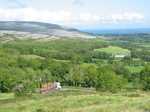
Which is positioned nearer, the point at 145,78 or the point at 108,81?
the point at 108,81

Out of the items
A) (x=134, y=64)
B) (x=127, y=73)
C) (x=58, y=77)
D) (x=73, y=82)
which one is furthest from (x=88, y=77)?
(x=134, y=64)

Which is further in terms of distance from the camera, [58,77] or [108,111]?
[58,77]

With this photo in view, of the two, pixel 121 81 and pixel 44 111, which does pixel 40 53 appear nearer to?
pixel 121 81

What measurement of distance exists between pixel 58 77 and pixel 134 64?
5328cm

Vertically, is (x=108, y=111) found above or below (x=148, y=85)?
above

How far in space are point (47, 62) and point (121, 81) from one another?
35.6 m

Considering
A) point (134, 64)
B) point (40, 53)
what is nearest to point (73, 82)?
point (134, 64)

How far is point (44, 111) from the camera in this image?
26719 millimetres

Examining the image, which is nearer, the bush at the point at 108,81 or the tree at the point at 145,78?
the tree at the point at 145,78

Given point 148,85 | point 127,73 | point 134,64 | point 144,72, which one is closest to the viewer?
point 148,85

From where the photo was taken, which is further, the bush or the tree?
the bush

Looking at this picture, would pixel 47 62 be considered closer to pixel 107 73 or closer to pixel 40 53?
pixel 107 73

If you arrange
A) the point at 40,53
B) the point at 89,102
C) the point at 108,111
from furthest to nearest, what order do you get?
the point at 40,53 → the point at 89,102 → the point at 108,111

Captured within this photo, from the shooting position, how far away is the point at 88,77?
97.8m
